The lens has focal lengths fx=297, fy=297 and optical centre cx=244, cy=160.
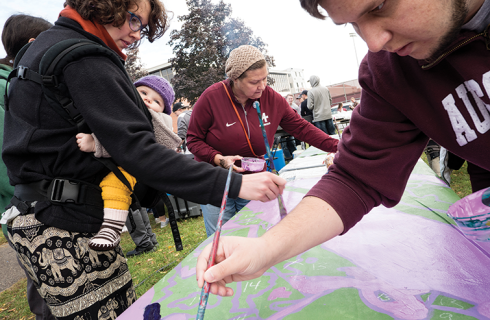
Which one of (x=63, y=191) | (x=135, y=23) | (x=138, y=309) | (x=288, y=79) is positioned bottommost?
(x=288, y=79)

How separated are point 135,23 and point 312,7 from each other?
0.80 m

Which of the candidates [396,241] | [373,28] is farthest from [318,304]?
[373,28]

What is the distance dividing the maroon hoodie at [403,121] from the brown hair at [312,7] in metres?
0.27

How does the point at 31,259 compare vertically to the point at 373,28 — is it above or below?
below

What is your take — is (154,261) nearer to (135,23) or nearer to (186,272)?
(186,272)

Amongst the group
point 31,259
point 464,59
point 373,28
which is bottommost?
point 31,259

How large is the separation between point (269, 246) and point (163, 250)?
331 cm

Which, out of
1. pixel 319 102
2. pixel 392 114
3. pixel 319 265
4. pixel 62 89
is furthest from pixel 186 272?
pixel 319 102

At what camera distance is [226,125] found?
7.19ft

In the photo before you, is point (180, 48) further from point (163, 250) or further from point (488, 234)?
point (488, 234)

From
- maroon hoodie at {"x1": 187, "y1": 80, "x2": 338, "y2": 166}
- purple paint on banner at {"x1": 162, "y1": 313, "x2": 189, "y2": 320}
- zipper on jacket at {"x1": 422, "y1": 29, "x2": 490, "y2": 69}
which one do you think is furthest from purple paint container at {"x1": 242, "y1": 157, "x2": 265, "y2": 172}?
zipper on jacket at {"x1": 422, "y1": 29, "x2": 490, "y2": 69}

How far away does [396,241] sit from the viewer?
1145 millimetres

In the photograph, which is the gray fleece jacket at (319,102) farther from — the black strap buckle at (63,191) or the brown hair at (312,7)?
the black strap buckle at (63,191)

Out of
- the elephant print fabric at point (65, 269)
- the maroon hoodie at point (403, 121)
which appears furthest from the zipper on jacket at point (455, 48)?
the elephant print fabric at point (65, 269)
